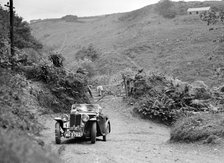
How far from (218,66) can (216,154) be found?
40.5 meters

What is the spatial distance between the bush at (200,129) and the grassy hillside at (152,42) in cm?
2919

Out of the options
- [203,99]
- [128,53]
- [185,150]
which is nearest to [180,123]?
[185,150]

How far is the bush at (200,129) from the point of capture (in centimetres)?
1411

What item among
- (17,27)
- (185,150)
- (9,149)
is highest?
(17,27)

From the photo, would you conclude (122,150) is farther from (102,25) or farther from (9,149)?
(102,25)

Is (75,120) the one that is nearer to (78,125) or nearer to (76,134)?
(78,125)

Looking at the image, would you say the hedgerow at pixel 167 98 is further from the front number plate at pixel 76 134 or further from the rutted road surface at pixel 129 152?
the front number plate at pixel 76 134

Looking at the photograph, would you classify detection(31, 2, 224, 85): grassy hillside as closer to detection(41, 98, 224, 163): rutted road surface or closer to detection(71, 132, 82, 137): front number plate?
detection(41, 98, 224, 163): rutted road surface

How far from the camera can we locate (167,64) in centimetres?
5888

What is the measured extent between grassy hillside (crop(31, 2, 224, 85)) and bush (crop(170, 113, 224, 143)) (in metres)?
29.2

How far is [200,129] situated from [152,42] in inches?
2386

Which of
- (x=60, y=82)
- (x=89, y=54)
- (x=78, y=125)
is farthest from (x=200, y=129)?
(x=89, y=54)

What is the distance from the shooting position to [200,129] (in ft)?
48.0

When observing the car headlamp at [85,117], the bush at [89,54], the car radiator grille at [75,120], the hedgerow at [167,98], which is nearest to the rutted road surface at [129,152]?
the car radiator grille at [75,120]
